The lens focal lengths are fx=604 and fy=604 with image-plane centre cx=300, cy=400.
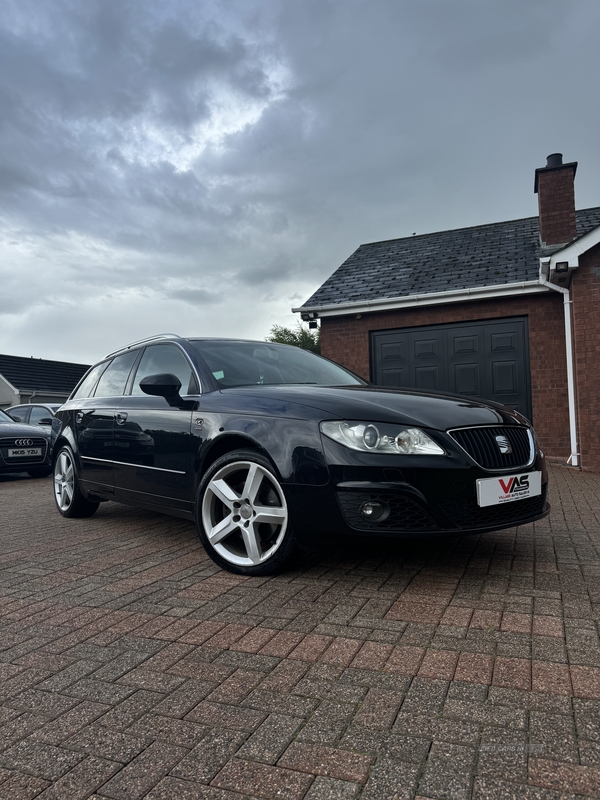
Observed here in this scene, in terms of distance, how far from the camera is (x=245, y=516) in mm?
3582

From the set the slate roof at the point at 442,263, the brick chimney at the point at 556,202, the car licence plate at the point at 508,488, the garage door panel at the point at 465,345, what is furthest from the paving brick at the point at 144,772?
the brick chimney at the point at 556,202

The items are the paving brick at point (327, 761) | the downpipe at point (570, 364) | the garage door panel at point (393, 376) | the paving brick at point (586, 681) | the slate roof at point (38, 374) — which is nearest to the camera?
the paving brick at point (327, 761)

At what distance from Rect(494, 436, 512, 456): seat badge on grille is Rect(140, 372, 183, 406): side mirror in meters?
2.11

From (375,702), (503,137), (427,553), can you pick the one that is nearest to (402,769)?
(375,702)

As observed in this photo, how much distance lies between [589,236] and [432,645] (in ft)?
28.1

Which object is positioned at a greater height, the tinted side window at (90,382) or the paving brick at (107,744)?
the tinted side window at (90,382)

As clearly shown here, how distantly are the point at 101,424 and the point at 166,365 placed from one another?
919mm

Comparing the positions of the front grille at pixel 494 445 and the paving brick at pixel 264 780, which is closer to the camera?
the paving brick at pixel 264 780

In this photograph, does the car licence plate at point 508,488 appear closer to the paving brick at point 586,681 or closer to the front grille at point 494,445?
the front grille at point 494,445

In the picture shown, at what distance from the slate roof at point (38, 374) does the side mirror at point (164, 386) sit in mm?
27228

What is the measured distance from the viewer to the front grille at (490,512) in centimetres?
313

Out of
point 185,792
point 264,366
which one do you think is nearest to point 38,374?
point 264,366

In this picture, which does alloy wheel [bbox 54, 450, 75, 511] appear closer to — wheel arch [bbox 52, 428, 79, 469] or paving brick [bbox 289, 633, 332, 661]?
wheel arch [bbox 52, 428, 79, 469]

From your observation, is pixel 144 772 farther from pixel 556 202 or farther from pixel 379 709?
pixel 556 202
